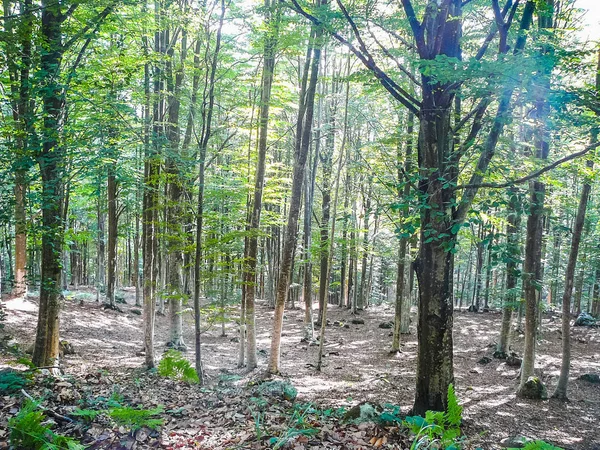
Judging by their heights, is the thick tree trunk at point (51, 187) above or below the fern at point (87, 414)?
above

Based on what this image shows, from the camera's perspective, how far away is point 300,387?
31.7 feet

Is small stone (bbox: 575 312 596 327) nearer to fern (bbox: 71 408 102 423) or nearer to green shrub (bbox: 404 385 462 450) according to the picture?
green shrub (bbox: 404 385 462 450)

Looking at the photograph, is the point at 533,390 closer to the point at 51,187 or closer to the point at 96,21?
the point at 51,187

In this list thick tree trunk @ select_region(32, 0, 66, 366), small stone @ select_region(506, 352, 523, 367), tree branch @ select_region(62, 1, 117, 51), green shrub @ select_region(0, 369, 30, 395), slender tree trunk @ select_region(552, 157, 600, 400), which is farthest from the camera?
small stone @ select_region(506, 352, 523, 367)

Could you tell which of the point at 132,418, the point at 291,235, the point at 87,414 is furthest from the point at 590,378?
the point at 87,414

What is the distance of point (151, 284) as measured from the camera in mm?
9141

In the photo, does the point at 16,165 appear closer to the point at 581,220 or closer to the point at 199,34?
the point at 199,34

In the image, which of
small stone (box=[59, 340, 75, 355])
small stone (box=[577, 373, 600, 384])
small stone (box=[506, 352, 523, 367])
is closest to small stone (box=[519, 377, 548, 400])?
small stone (box=[577, 373, 600, 384])

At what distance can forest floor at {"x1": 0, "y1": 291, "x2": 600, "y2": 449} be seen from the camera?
435 cm

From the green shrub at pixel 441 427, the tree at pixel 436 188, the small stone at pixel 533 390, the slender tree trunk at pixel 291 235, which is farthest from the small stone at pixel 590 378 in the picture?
the green shrub at pixel 441 427

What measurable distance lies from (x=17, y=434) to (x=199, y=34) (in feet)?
25.8

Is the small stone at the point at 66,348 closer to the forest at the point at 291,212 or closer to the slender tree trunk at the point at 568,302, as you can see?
the forest at the point at 291,212

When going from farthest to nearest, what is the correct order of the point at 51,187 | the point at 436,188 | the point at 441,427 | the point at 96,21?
the point at 96,21 → the point at 51,187 → the point at 436,188 → the point at 441,427

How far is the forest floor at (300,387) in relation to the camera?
14.3 ft
